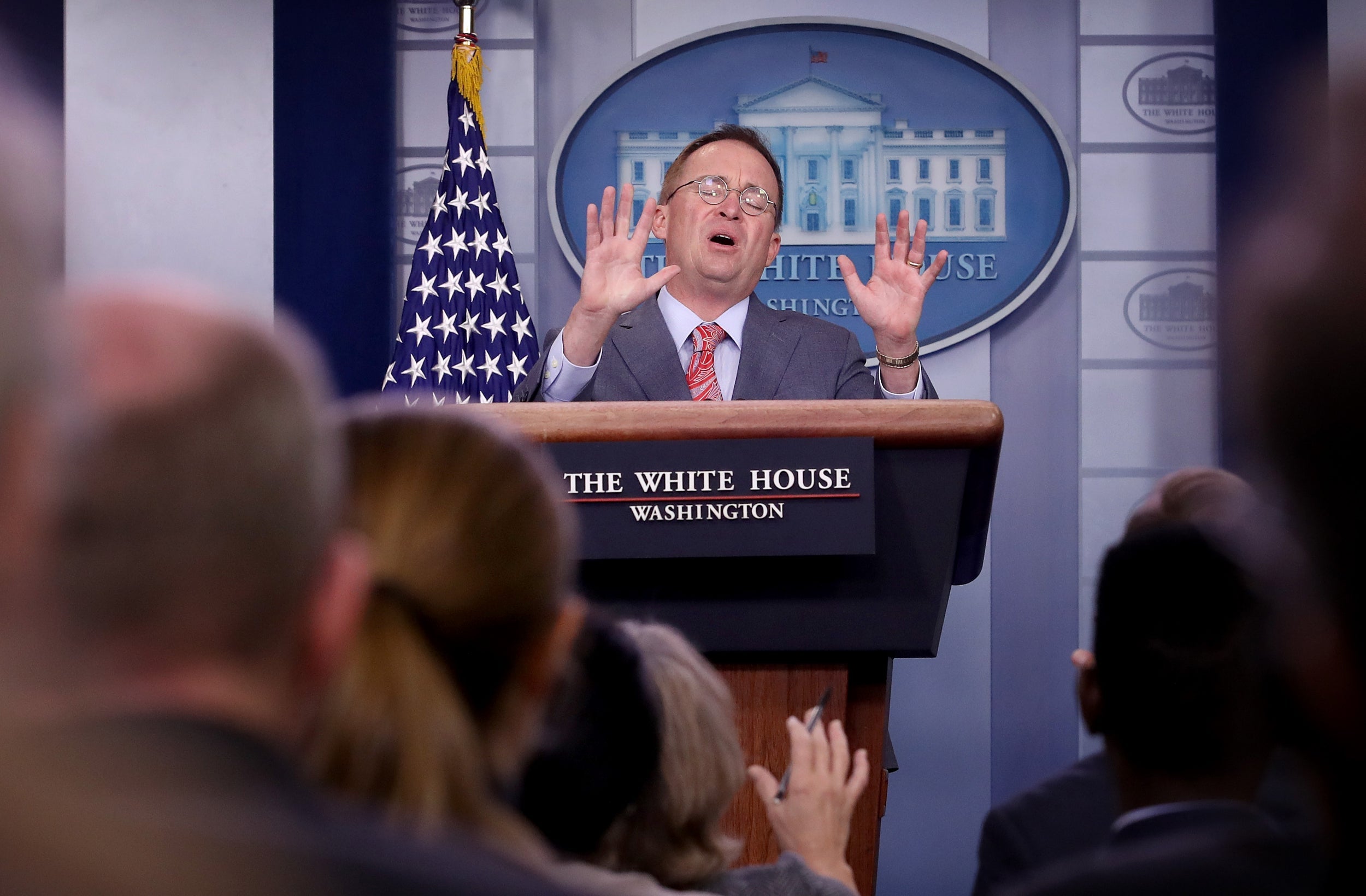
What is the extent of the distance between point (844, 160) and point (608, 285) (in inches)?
76.7

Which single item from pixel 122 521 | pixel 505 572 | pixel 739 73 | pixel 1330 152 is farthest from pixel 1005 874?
pixel 739 73

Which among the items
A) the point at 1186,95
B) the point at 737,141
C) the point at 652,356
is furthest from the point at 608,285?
the point at 1186,95

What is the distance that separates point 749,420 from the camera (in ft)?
5.56

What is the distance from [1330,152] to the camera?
49 cm

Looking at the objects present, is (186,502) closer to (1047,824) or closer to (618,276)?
(1047,824)

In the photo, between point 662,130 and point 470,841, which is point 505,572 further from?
point 662,130

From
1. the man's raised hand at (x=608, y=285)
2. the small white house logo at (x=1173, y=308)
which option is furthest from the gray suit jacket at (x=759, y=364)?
the small white house logo at (x=1173, y=308)

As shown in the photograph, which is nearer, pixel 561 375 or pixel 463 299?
pixel 561 375

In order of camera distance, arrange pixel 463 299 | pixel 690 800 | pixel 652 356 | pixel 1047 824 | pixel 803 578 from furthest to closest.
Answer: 1. pixel 463 299
2. pixel 652 356
3. pixel 803 578
4. pixel 690 800
5. pixel 1047 824

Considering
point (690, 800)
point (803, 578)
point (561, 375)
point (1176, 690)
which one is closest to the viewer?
point (1176, 690)

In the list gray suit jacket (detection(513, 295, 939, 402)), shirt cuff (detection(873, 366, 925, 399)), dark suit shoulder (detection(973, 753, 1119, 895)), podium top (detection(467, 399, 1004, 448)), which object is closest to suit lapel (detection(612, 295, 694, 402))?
gray suit jacket (detection(513, 295, 939, 402))

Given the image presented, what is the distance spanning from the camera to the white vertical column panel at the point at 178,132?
3.81 metres

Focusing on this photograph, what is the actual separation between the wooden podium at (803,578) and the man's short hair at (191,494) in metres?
1.21

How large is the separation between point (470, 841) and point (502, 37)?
3953mm
